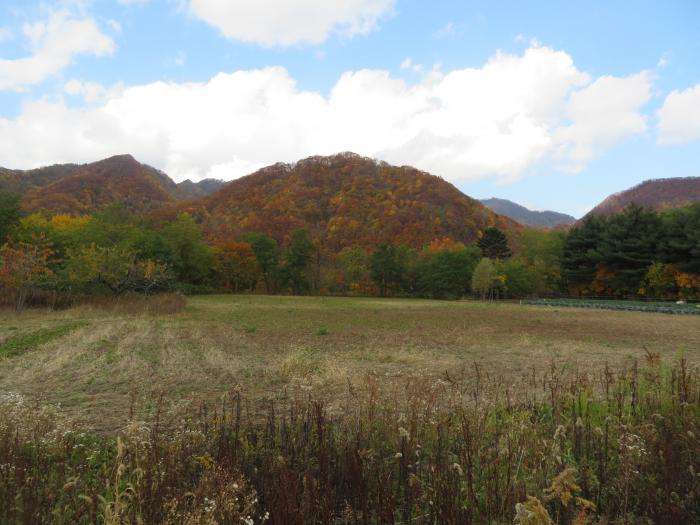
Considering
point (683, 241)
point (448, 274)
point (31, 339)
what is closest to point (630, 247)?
point (683, 241)

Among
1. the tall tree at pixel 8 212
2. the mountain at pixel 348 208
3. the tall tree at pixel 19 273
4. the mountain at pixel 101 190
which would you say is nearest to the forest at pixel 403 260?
the tall tree at pixel 8 212

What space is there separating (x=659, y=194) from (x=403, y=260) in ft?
329

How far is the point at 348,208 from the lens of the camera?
340 feet

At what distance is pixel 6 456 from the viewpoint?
381 centimetres

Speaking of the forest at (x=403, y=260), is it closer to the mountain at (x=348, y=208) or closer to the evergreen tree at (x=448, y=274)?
the evergreen tree at (x=448, y=274)

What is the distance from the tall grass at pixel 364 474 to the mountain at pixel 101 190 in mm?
88374

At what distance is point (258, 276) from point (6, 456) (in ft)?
243

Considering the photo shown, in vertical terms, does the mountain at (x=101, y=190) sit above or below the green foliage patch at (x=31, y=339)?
above

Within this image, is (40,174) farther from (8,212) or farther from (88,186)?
(8,212)

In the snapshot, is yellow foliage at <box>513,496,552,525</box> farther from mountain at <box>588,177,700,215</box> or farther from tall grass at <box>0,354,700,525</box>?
mountain at <box>588,177,700,215</box>

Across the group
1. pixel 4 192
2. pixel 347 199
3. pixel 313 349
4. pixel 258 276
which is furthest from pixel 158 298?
pixel 347 199

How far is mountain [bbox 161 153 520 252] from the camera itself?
9488 centimetres

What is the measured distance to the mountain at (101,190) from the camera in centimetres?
8900

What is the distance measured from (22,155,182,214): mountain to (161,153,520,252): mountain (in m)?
16.1
